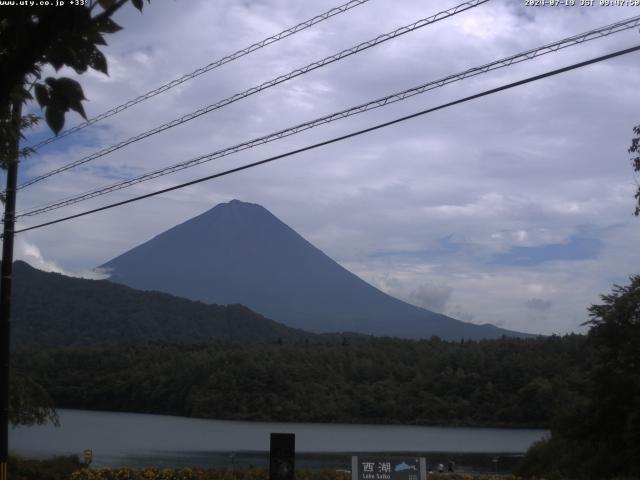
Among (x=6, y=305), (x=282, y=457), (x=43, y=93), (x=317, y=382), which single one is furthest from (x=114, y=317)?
(x=43, y=93)

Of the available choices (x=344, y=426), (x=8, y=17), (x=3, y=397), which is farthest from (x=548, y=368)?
(x=8, y=17)

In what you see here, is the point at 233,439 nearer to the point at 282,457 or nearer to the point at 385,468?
the point at 282,457

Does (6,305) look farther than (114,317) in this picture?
No

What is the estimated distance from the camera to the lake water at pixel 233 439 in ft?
172

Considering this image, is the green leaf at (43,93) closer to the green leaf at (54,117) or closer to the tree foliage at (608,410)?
the green leaf at (54,117)

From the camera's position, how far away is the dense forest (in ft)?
261

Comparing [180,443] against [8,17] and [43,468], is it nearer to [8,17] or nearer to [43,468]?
[43,468]

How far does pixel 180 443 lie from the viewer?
62.6 meters

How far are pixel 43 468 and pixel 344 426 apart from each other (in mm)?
64272

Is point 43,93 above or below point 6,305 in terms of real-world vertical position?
below

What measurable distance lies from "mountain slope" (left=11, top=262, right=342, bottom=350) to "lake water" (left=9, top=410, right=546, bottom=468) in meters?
51.3

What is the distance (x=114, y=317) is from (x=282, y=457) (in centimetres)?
14876

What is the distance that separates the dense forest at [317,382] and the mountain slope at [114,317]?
3659 centimetres

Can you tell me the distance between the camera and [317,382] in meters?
92.8
